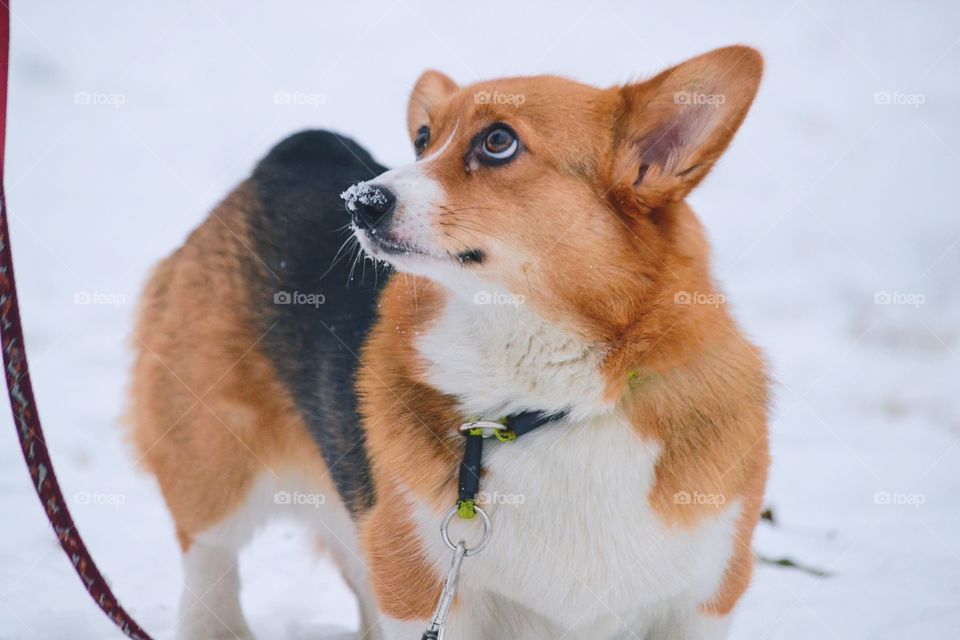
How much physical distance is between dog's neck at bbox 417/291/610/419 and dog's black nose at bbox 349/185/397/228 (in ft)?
0.95

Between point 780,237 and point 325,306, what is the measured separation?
479 cm

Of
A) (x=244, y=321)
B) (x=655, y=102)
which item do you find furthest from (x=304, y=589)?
(x=655, y=102)

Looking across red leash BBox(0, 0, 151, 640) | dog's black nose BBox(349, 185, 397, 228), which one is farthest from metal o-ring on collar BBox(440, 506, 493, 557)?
red leash BBox(0, 0, 151, 640)

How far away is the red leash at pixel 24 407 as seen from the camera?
1.94m

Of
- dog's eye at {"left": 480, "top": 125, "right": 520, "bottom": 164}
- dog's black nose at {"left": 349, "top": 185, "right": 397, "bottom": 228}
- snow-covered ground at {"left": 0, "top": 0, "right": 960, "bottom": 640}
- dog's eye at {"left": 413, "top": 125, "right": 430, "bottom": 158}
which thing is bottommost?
snow-covered ground at {"left": 0, "top": 0, "right": 960, "bottom": 640}

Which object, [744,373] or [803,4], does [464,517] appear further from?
[803,4]

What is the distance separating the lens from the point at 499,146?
2.09 m

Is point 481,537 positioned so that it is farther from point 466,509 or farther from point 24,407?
point 24,407

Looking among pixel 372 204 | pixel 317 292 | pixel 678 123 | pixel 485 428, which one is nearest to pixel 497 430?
pixel 485 428

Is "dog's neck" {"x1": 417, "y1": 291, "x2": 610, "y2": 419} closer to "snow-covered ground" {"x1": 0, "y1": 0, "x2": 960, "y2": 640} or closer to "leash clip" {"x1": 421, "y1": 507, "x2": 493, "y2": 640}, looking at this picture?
"leash clip" {"x1": 421, "y1": 507, "x2": 493, "y2": 640}

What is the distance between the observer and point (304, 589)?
3523 mm

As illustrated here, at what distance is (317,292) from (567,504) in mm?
1292

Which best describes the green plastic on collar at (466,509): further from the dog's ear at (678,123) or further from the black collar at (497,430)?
the dog's ear at (678,123)

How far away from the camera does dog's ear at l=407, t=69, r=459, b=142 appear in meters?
2.60
